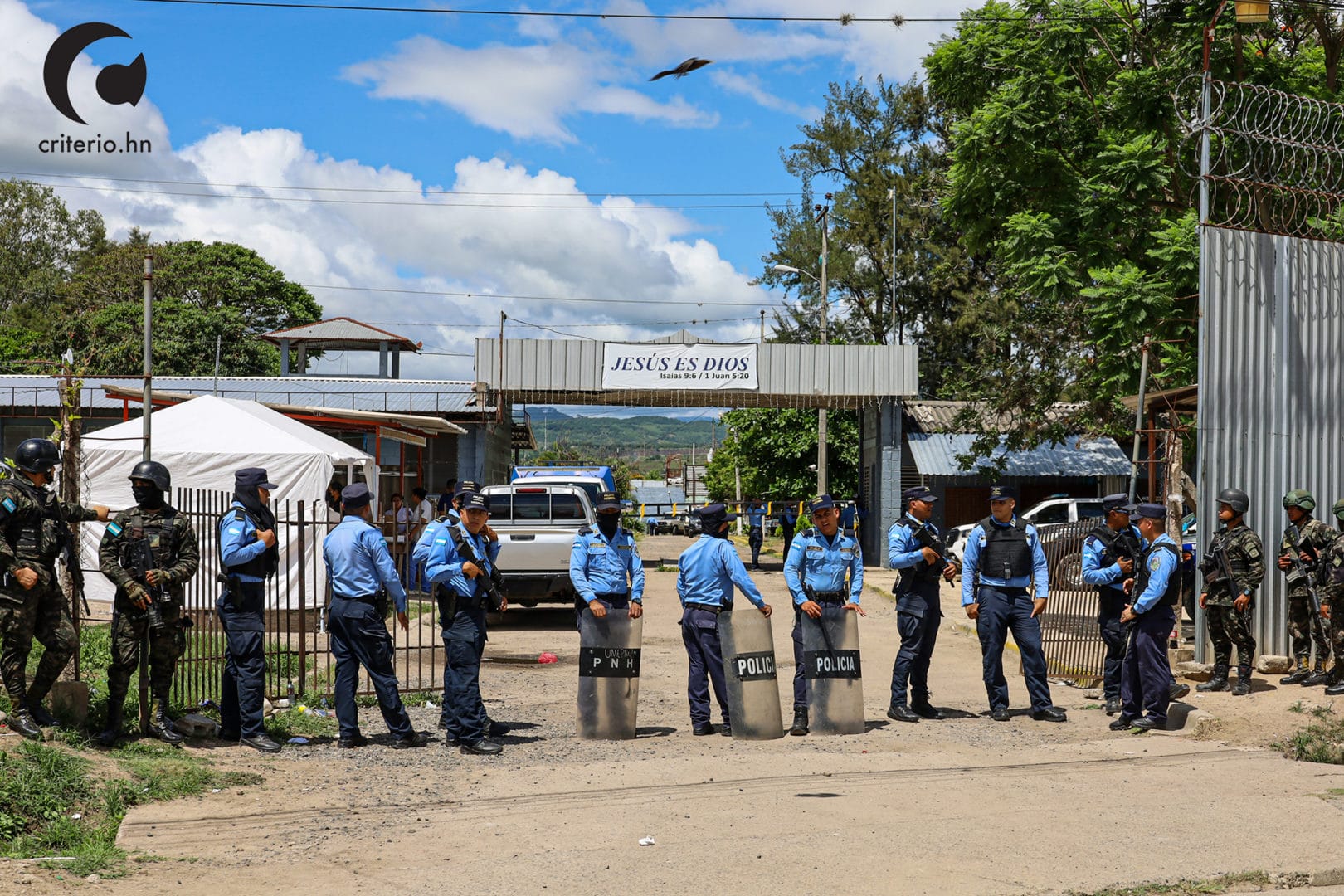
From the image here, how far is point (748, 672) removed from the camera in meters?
9.12

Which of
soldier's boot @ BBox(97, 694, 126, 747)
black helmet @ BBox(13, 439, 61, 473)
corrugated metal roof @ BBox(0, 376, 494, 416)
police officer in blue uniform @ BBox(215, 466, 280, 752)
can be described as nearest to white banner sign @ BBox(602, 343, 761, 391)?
corrugated metal roof @ BBox(0, 376, 494, 416)

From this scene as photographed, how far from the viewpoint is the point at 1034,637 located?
10.0 meters

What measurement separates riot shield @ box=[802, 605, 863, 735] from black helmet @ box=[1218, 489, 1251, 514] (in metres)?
3.67

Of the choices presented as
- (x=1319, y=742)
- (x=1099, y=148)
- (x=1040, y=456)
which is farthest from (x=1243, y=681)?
(x=1040, y=456)

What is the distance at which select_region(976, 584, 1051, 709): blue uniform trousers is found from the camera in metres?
10.1

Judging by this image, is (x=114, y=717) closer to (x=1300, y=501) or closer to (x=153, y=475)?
(x=153, y=475)

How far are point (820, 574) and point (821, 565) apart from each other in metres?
0.07

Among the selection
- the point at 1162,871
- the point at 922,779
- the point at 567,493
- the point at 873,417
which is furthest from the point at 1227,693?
the point at 873,417

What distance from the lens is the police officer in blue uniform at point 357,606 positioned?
8.55 meters

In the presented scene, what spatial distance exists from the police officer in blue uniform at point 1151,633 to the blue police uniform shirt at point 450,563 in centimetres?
508

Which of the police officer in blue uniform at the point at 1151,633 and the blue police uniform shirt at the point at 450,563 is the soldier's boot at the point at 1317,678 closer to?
the police officer in blue uniform at the point at 1151,633

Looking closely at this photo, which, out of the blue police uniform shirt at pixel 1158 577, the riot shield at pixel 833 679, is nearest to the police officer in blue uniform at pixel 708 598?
the riot shield at pixel 833 679

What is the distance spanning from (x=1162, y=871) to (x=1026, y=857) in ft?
2.04

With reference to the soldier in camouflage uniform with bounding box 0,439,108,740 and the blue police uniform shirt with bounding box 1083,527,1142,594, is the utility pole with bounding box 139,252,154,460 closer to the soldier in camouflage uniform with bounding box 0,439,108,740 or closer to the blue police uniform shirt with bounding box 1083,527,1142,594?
the soldier in camouflage uniform with bounding box 0,439,108,740
